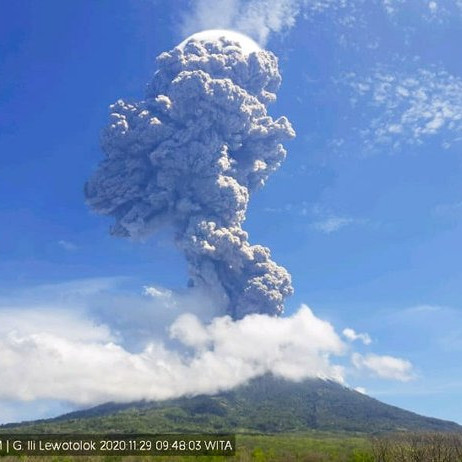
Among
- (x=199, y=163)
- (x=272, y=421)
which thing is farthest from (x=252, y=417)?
(x=199, y=163)

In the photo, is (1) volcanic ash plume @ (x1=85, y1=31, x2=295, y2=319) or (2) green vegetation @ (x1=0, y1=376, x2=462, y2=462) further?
(1) volcanic ash plume @ (x1=85, y1=31, x2=295, y2=319)

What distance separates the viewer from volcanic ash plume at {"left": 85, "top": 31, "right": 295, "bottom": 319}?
541ft

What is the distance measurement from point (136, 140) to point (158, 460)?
111600 millimetres

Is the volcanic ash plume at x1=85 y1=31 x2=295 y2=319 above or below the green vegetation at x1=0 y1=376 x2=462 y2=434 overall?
above

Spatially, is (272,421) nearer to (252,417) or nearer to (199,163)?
(252,417)

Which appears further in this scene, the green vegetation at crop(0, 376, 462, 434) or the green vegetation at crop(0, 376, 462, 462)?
the green vegetation at crop(0, 376, 462, 434)

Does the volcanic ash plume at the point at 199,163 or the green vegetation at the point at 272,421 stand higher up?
the volcanic ash plume at the point at 199,163

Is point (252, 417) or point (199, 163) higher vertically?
point (199, 163)

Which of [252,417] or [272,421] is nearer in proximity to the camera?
[272,421]

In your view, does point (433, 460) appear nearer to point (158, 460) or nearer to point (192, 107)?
point (158, 460)

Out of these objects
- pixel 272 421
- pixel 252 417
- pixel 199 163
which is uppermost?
pixel 199 163

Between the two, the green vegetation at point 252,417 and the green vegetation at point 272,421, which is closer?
the green vegetation at point 272,421

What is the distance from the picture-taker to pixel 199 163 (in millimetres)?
166750

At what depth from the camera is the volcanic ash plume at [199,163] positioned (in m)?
165
